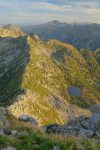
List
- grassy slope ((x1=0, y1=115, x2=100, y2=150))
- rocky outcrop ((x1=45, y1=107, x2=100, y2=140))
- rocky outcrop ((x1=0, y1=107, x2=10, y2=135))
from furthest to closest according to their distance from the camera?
1. rocky outcrop ((x1=45, y1=107, x2=100, y2=140))
2. rocky outcrop ((x1=0, y1=107, x2=10, y2=135))
3. grassy slope ((x1=0, y1=115, x2=100, y2=150))

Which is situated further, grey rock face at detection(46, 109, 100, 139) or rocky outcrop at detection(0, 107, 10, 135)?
grey rock face at detection(46, 109, 100, 139)

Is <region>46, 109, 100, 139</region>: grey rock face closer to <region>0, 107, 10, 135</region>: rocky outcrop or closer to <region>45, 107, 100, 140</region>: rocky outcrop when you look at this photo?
<region>45, 107, 100, 140</region>: rocky outcrop

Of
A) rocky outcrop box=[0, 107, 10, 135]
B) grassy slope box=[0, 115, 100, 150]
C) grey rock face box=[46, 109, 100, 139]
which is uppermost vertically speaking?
grassy slope box=[0, 115, 100, 150]

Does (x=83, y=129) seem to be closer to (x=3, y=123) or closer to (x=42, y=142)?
(x=3, y=123)

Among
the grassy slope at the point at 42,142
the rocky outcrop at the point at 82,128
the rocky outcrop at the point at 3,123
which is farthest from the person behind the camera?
the rocky outcrop at the point at 82,128

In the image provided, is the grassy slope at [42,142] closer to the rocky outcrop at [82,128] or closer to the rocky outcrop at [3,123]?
the rocky outcrop at [3,123]

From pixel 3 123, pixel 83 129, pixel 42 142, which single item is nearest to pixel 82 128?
pixel 83 129

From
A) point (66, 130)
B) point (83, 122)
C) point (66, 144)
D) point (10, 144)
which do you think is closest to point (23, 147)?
point (10, 144)

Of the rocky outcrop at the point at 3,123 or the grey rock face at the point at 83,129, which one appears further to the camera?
the grey rock face at the point at 83,129

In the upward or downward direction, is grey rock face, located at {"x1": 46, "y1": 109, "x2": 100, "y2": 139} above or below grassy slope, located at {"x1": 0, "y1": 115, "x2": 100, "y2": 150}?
below

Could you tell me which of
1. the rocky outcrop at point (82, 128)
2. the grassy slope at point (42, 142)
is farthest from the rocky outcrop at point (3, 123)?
the rocky outcrop at point (82, 128)

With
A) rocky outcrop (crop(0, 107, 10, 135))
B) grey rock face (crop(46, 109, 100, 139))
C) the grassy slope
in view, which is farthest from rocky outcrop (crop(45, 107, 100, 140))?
the grassy slope
